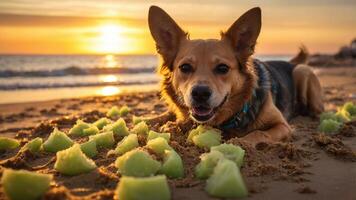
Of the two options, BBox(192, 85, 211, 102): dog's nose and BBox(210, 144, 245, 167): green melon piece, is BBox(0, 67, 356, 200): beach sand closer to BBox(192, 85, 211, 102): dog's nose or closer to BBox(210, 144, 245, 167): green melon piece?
BBox(210, 144, 245, 167): green melon piece

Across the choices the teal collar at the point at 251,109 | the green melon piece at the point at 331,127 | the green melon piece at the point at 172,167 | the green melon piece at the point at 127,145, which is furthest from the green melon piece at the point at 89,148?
the green melon piece at the point at 331,127

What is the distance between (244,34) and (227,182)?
2705 millimetres

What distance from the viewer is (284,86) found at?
6.52 m

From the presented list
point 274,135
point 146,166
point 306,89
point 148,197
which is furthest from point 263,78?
point 148,197

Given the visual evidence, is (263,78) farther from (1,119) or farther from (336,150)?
(1,119)

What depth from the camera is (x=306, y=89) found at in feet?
23.9

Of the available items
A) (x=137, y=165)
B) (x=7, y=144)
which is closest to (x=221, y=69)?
(x=137, y=165)

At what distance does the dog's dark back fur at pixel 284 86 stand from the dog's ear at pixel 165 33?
63.7 inches

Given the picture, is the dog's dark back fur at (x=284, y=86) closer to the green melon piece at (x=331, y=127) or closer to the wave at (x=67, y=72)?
the green melon piece at (x=331, y=127)

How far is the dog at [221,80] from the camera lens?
4.61 meters

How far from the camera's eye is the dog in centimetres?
461

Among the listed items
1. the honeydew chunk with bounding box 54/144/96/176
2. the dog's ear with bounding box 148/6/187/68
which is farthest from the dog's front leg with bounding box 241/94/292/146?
the honeydew chunk with bounding box 54/144/96/176

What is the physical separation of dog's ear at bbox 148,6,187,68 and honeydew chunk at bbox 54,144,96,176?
2.32m

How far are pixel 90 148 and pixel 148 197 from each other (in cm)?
158
